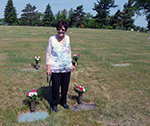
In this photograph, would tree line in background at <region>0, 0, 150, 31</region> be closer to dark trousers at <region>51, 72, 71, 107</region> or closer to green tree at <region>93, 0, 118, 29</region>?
green tree at <region>93, 0, 118, 29</region>

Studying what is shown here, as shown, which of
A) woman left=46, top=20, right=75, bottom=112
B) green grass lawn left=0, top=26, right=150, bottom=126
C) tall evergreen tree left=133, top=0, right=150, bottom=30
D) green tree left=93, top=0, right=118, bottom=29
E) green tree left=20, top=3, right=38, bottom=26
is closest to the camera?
woman left=46, top=20, right=75, bottom=112

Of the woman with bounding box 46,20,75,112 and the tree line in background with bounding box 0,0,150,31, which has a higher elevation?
the tree line in background with bounding box 0,0,150,31

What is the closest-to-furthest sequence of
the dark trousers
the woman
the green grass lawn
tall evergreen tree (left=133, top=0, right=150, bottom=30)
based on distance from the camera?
the woman, the dark trousers, the green grass lawn, tall evergreen tree (left=133, top=0, right=150, bottom=30)

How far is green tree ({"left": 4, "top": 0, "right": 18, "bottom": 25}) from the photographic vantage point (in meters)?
62.8

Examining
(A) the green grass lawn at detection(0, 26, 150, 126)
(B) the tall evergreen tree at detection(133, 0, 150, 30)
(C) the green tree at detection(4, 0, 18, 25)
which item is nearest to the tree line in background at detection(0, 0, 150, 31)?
(C) the green tree at detection(4, 0, 18, 25)

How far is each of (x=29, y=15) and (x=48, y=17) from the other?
8568 millimetres

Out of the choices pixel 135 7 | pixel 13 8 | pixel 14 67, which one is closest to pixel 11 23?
pixel 13 8

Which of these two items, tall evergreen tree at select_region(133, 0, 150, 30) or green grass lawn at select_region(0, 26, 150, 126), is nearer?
green grass lawn at select_region(0, 26, 150, 126)

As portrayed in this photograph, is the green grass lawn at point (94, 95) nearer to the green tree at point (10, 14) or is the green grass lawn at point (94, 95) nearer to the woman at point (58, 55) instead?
the woman at point (58, 55)

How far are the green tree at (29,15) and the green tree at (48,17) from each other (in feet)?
14.6

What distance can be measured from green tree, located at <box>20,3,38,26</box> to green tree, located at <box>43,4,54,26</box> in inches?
176

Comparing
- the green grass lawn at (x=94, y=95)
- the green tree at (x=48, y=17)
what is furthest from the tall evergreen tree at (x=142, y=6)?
the green tree at (x=48, y=17)

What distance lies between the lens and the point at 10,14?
6303 cm

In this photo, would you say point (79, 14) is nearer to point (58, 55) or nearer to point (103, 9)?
point (103, 9)
